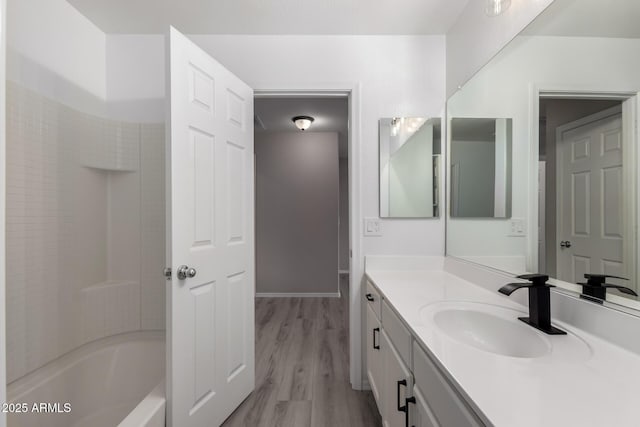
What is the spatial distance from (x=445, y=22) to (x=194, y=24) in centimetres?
161

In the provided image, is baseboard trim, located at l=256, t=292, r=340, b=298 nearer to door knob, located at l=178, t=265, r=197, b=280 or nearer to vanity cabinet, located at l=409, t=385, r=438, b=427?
door knob, located at l=178, t=265, r=197, b=280

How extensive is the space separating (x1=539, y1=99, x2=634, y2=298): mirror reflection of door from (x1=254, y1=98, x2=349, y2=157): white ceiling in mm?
2094

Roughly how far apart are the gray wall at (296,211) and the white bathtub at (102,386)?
7.73 ft

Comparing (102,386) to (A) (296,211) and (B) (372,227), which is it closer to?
(B) (372,227)

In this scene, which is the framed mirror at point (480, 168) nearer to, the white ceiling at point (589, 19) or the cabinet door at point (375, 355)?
the white ceiling at point (589, 19)

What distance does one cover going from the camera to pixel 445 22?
1.74 metres

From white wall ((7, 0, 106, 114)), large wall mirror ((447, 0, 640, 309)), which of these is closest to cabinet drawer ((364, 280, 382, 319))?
large wall mirror ((447, 0, 640, 309))

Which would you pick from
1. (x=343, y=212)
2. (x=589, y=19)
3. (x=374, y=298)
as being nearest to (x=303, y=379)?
(x=374, y=298)

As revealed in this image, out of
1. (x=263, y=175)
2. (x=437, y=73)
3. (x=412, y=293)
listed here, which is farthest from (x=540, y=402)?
(x=263, y=175)

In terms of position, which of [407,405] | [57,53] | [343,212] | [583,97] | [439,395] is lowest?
[407,405]

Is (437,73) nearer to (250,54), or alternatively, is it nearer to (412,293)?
(250,54)

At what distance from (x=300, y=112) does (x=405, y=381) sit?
3.03 metres

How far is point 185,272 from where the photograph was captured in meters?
1.30

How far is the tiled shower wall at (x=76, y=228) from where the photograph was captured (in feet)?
4.23
